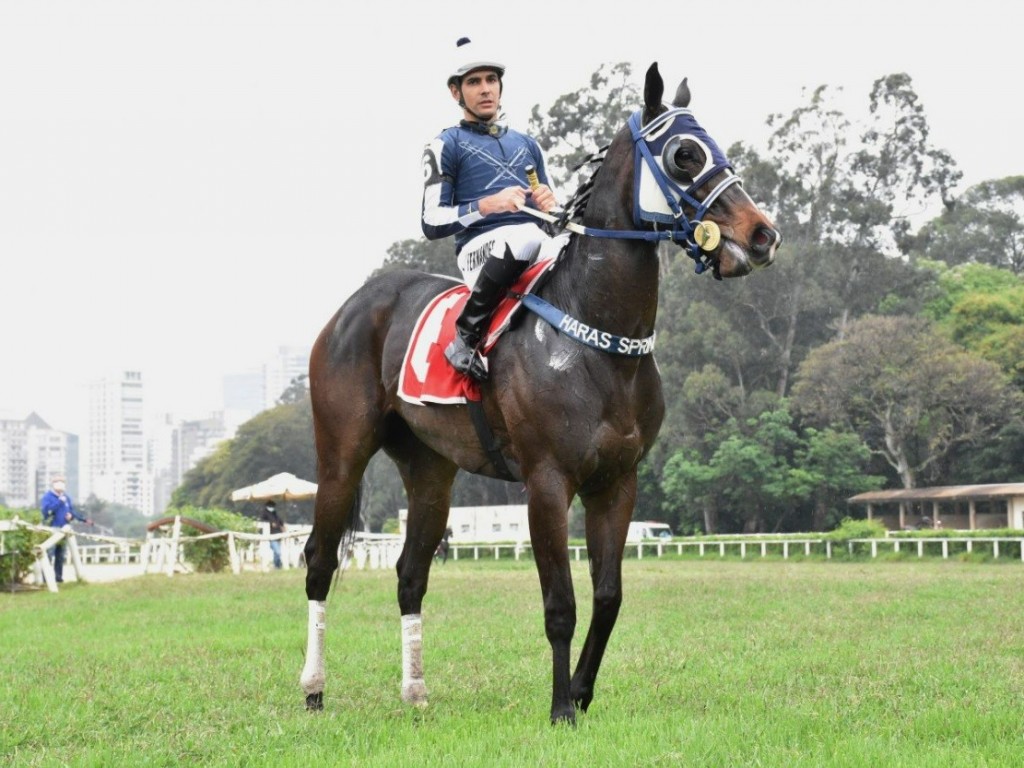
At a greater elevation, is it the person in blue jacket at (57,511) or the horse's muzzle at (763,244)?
the horse's muzzle at (763,244)

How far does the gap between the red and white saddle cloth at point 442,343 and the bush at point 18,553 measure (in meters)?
14.8

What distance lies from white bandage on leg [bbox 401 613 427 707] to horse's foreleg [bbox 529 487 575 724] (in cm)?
122

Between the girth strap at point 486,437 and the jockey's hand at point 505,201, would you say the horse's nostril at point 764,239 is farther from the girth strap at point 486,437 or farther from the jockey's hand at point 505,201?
the girth strap at point 486,437

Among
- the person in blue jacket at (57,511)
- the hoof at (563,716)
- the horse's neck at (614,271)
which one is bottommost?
the hoof at (563,716)

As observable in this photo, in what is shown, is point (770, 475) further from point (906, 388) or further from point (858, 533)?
point (858, 533)

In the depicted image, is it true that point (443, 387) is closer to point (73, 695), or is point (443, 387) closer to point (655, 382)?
point (655, 382)

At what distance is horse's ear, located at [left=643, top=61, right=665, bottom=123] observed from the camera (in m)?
6.03

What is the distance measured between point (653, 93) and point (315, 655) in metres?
3.74

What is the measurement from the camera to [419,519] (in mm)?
7781

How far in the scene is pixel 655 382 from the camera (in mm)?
6355

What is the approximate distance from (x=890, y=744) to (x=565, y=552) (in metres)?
1.72

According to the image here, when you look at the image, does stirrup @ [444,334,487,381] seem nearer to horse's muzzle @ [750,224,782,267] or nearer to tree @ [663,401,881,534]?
horse's muzzle @ [750,224,782,267]

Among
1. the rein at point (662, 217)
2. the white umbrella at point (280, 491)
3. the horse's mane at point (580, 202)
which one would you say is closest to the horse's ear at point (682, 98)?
the rein at point (662, 217)

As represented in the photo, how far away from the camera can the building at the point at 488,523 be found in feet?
181
